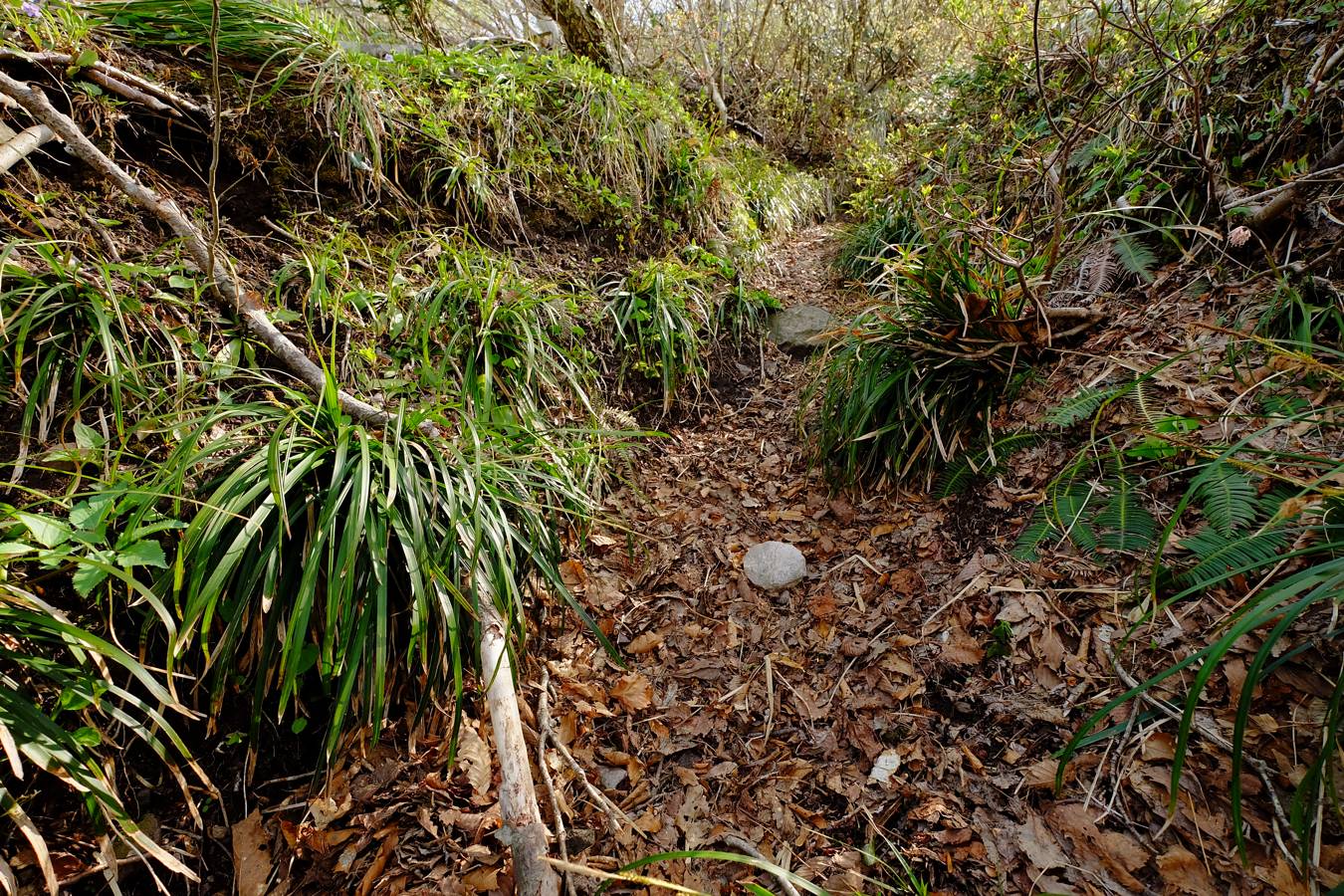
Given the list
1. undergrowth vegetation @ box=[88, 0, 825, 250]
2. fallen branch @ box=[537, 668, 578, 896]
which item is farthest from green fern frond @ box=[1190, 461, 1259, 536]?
undergrowth vegetation @ box=[88, 0, 825, 250]

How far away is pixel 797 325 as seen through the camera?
13.1ft

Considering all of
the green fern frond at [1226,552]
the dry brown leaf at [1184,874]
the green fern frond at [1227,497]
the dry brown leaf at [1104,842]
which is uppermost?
the green fern frond at [1227,497]

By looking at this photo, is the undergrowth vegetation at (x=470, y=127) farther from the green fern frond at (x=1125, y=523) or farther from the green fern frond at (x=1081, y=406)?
the green fern frond at (x=1125, y=523)

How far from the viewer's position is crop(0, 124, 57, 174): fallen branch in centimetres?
168

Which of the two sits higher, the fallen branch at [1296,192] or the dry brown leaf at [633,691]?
the fallen branch at [1296,192]

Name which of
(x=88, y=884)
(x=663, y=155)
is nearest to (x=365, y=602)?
(x=88, y=884)

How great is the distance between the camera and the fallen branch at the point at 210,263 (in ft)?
5.65

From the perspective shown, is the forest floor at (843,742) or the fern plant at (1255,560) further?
the forest floor at (843,742)

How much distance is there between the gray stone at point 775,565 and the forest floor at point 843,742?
0.19 ft

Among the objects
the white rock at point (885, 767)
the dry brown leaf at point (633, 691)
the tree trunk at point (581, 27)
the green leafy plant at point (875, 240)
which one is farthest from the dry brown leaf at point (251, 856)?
the tree trunk at point (581, 27)

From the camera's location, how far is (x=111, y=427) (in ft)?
5.22

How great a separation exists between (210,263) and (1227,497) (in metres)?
3.13

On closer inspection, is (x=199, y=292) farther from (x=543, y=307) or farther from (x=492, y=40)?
(x=492, y=40)

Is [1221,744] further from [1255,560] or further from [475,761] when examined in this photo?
[475,761]
